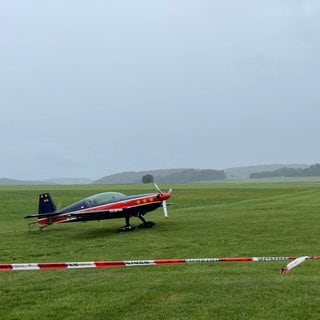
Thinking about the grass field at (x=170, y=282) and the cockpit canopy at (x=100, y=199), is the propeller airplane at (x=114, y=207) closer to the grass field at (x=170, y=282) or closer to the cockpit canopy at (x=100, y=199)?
the cockpit canopy at (x=100, y=199)

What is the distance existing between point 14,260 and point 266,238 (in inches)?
332

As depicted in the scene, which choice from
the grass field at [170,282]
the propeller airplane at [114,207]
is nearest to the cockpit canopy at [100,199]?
the propeller airplane at [114,207]

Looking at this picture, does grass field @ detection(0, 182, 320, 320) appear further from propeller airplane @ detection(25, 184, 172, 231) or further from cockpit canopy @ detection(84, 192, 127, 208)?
cockpit canopy @ detection(84, 192, 127, 208)

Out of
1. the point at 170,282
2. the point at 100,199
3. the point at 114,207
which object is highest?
Answer: the point at 100,199

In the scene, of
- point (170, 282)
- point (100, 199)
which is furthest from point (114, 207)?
point (170, 282)

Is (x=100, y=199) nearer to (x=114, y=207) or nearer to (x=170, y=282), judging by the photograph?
(x=114, y=207)

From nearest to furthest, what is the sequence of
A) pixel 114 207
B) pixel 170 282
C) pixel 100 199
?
pixel 170 282 < pixel 114 207 < pixel 100 199

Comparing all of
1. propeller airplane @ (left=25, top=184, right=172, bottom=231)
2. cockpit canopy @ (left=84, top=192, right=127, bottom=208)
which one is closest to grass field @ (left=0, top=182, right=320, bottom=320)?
propeller airplane @ (left=25, top=184, right=172, bottom=231)

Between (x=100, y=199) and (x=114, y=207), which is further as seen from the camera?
(x=100, y=199)

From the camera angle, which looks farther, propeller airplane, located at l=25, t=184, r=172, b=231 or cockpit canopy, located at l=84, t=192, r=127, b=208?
cockpit canopy, located at l=84, t=192, r=127, b=208

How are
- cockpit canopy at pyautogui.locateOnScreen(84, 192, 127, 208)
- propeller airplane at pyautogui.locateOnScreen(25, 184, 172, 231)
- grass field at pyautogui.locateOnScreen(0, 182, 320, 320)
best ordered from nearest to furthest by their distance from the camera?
grass field at pyautogui.locateOnScreen(0, 182, 320, 320) → propeller airplane at pyautogui.locateOnScreen(25, 184, 172, 231) → cockpit canopy at pyautogui.locateOnScreen(84, 192, 127, 208)

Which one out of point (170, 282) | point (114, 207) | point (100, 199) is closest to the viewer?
point (170, 282)

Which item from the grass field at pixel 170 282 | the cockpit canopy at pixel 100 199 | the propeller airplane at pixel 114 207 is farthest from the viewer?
the cockpit canopy at pixel 100 199

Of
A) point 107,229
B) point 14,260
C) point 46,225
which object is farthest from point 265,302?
point 46,225
